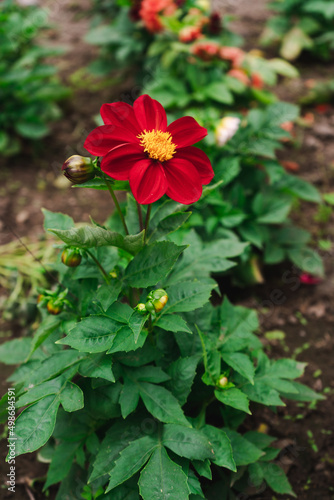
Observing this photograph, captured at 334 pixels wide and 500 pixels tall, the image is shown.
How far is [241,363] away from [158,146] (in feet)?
2.41

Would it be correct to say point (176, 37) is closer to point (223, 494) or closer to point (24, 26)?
point (24, 26)

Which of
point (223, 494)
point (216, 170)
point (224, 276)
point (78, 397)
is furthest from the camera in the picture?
point (224, 276)

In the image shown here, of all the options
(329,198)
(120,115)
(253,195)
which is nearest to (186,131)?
(120,115)

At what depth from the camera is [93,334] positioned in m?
1.17

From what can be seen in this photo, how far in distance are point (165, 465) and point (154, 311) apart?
45cm

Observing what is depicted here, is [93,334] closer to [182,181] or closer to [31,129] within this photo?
[182,181]

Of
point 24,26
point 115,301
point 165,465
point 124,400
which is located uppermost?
point 24,26

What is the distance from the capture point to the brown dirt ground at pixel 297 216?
163 centimetres

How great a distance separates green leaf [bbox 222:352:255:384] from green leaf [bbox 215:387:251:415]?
0.20 feet

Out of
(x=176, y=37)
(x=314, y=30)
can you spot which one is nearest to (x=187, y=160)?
(x=176, y=37)

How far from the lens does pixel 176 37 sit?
3035mm

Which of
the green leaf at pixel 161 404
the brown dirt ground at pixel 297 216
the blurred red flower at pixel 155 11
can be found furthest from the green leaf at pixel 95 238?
the blurred red flower at pixel 155 11

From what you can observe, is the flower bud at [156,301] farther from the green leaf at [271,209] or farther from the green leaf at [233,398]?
the green leaf at [271,209]

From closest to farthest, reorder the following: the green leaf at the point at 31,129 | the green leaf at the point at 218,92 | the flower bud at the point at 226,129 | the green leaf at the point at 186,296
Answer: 1. the green leaf at the point at 186,296
2. the flower bud at the point at 226,129
3. the green leaf at the point at 218,92
4. the green leaf at the point at 31,129
